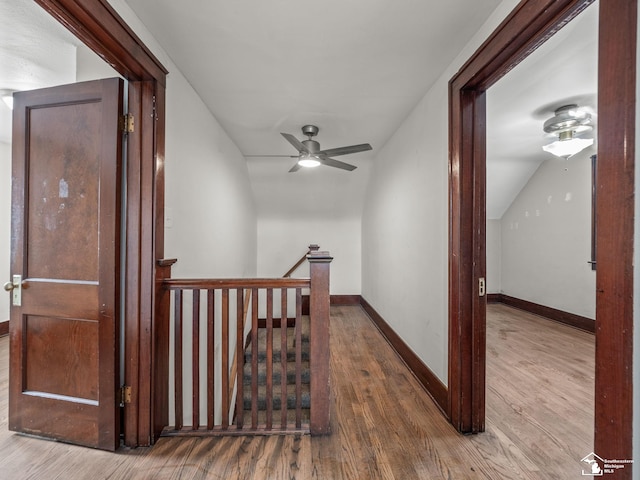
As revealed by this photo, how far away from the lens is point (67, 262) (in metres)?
1.63

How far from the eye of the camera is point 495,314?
183 inches

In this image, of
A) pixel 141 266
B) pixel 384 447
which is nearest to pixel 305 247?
pixel 141 266

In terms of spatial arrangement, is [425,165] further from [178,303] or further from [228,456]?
[228,456]

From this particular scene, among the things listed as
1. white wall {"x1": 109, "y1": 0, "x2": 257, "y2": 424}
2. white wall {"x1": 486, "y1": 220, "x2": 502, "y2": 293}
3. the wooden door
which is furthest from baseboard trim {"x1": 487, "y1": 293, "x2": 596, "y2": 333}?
the wooden door

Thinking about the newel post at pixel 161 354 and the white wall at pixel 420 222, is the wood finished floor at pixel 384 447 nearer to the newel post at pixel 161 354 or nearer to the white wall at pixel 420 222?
the newel post at pixel 161 354

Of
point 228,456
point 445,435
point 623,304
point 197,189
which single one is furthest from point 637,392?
point 197,189

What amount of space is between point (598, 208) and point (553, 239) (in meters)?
4.34

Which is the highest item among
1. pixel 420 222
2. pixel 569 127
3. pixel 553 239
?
pixel 569 127

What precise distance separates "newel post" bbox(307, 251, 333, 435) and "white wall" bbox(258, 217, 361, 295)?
359cm

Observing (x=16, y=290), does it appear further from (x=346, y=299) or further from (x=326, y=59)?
(x=346, y=299)

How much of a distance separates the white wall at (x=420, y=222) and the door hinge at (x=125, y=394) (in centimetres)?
198

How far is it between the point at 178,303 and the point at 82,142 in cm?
106

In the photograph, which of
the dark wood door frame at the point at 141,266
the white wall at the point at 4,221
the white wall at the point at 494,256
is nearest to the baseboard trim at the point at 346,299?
the white wall at the point at 494,256
